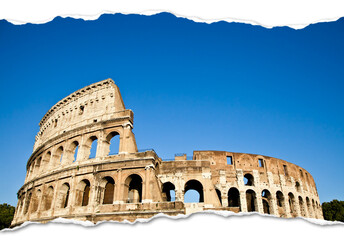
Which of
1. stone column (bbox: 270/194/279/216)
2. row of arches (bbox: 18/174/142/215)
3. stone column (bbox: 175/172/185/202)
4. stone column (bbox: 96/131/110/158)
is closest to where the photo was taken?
row of arches (bbox: 18/174/142/215)

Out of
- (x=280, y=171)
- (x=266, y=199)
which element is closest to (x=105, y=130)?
(x=266, y=199)

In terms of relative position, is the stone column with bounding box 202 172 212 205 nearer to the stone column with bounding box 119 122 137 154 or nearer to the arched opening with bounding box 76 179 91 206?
the stone column with bounding box 119 122 137 154

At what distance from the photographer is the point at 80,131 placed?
70.0ft

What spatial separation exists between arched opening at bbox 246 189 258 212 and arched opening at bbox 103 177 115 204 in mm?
14853

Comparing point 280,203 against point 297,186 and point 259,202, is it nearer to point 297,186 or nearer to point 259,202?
point 259,202

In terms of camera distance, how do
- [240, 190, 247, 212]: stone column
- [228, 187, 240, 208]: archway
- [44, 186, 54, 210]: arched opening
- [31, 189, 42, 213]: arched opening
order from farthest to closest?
[228, 187, 240, 208]: archway, [240, 190, 247, 212]: stone column, [31, 189, 42, 213]: arched opening, [44, 186, 54, 210]: arched opening

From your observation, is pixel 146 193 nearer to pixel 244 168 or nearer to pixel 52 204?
pixel 52 204

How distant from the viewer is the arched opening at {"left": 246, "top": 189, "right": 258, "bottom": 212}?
81.5ft

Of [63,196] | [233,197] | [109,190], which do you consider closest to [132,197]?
[109,190]

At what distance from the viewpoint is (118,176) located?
17625 mm

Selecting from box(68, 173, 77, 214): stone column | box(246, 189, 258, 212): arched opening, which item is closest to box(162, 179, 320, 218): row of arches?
box(246, 189, 258, 212): arched opening

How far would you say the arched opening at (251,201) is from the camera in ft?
81.5

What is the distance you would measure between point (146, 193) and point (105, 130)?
6852 millimetres

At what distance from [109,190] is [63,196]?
13.8 ft
